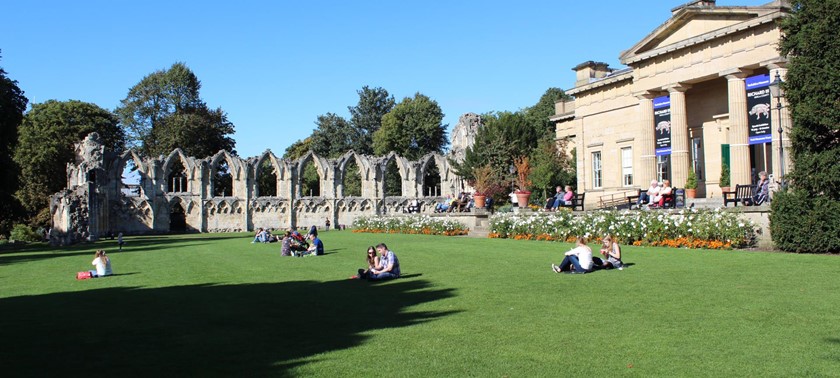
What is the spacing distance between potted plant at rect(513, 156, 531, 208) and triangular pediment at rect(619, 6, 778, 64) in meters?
8.97

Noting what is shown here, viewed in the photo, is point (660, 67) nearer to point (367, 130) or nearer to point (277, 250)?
A: point (277, 250)

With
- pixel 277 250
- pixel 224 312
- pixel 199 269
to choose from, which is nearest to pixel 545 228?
pixel 277 250

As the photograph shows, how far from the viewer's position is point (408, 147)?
77375 millimetres

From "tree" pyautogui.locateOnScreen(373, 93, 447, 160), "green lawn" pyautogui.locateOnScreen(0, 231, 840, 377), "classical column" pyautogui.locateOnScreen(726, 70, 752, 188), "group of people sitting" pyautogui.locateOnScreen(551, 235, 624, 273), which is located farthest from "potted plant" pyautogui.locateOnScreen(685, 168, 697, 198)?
"tree" pyautogui.locateOnScreen(373, 93, 447, 160)

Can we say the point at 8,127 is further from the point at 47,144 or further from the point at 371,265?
the point at 371,265

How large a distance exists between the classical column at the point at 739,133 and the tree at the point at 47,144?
4289 centimetres

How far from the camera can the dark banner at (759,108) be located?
26.3m

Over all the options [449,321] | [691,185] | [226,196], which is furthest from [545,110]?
[449,321]

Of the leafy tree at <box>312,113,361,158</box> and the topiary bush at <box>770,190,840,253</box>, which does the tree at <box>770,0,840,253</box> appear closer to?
the topiary bush at <box>770,190,840,253</box>

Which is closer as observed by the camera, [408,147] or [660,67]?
[660,67]

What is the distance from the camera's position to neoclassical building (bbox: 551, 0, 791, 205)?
26.8m

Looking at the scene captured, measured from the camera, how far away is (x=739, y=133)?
91.1 ft

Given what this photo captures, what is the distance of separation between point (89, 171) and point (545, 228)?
32.4 meters

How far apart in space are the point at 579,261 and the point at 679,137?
19.4 metres
